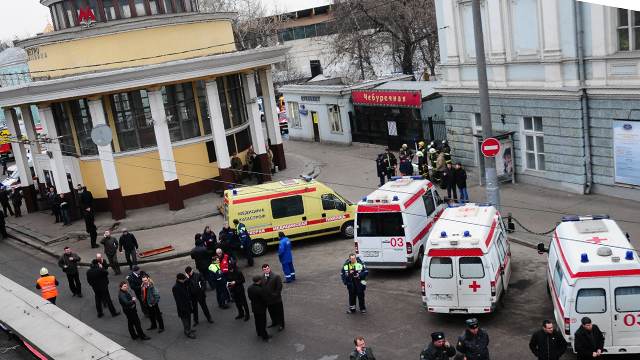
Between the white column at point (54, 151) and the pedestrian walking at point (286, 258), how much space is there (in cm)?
1446

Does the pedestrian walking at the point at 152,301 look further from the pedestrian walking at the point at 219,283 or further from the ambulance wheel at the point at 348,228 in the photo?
the ambulance wheel at the point at 348,228

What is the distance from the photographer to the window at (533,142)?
23391 mm

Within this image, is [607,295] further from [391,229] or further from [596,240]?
[391,229]

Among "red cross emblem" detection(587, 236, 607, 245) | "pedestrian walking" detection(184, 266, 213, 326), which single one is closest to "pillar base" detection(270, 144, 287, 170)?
"pedestrian walking" detection(184, 266, 213, 326)

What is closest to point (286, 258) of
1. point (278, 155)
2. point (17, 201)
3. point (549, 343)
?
point (549, 343)

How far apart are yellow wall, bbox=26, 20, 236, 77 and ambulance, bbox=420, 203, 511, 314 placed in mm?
17659

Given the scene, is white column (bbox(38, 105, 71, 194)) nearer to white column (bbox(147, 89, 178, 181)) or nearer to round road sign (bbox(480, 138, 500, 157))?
white column (bbox(147, 89, 178, 181))

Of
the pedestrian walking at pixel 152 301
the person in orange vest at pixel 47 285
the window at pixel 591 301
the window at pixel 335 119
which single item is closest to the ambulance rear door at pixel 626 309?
the window at pixel 591 301

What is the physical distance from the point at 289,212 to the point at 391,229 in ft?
15.6

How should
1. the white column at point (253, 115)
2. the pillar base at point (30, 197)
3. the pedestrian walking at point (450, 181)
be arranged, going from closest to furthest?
the pedestrian walking at point (450, 181) → the white column at point (253, 115) → the pillar base at point (30, 197)

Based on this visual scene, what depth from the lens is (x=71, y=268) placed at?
62.3 feet

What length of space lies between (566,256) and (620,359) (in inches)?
77.8

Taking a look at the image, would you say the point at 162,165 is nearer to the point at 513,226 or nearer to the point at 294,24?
the point at 513,226

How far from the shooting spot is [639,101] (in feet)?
64.5
